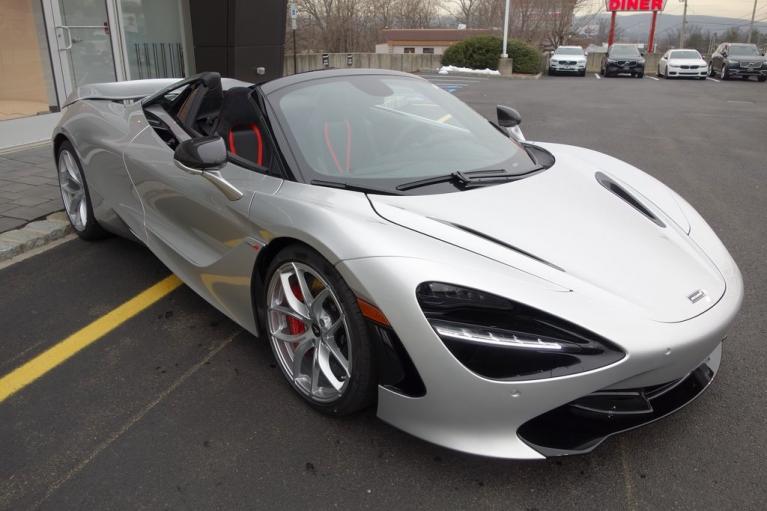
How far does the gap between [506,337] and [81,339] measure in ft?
7.33

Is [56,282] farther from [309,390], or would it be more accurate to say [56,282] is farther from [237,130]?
[309,390]

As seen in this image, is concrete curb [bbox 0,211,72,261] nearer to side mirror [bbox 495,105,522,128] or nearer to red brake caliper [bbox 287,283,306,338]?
red brake caliper [bbox 287,283,306,338]

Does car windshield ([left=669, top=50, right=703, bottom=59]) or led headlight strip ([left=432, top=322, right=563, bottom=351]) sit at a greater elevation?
car windshield ([left=669, top=50, right=703, bottom=59])

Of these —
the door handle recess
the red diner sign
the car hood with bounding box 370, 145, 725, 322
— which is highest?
the red diner sign

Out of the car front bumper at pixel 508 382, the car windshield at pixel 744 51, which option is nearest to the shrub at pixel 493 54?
the car windshield at pixel 744 51

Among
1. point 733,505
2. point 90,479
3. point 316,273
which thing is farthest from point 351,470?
point 733,505

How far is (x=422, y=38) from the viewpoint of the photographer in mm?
55125

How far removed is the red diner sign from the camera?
35263 millimetres

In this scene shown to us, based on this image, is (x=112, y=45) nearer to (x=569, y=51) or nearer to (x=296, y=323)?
(x=296, y=323)

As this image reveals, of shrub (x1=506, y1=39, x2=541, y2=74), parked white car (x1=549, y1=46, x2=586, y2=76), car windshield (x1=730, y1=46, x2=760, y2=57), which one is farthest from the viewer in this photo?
shrub (x1=506, y1=39, x2=541, y2=74)

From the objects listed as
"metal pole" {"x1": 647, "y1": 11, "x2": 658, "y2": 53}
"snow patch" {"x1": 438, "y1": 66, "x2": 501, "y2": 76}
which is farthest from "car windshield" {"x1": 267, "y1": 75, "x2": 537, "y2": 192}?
"metal pole" {"x1": 647, "y1": 11, "x2": 658, "y2": 53}

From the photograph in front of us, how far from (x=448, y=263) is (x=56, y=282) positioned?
2793mm

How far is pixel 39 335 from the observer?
3.06m

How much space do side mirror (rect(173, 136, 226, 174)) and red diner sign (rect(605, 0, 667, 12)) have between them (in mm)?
38217
